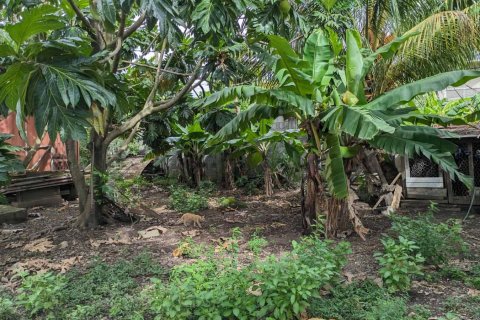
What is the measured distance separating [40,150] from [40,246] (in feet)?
16.7

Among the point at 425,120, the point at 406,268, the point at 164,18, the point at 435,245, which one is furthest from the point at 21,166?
the point at 425,120

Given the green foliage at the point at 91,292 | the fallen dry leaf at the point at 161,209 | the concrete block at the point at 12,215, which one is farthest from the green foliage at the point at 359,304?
the concrete block at the point at 12,215

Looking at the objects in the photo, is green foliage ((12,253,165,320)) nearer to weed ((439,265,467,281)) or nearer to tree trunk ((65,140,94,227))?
tree trunk ((65,140,94,227))

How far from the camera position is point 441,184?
7.09 meters

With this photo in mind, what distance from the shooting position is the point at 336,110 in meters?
4.38

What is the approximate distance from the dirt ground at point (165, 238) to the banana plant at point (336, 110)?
2.29ft

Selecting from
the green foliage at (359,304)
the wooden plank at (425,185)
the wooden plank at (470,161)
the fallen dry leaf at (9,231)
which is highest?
the wooden plank at (470,161)

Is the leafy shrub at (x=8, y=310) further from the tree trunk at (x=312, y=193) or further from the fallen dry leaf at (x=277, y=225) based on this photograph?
the fallen dry leaf at (x=277, y=225)

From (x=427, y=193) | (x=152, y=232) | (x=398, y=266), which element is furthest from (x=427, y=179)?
(x=152, y=232)

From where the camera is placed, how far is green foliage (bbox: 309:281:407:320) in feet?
9.83

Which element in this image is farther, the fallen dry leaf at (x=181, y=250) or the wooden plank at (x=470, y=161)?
the wooden plank at (x=470, y=161)

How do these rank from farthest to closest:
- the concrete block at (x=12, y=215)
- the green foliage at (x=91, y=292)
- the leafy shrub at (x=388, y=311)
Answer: the concrete block at (x=12, y=215) → the green foliage at (x=91, y=292) → the leafy shrub at (x=388, y=311)

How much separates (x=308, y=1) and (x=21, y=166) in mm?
5279

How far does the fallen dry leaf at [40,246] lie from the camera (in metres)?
5.17
